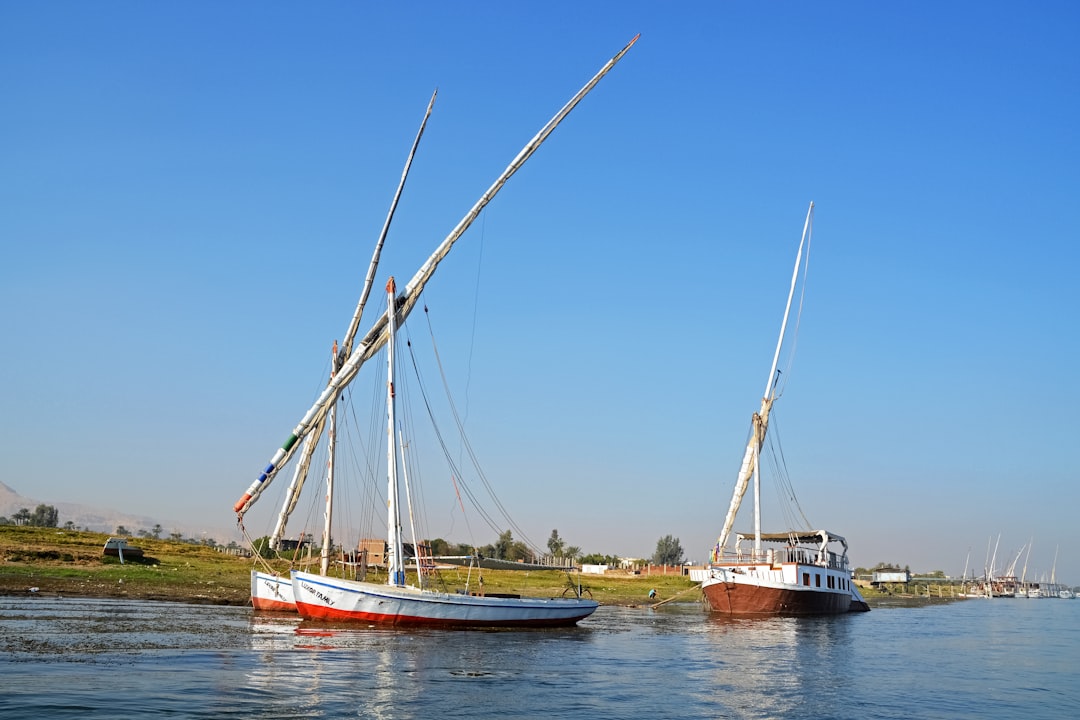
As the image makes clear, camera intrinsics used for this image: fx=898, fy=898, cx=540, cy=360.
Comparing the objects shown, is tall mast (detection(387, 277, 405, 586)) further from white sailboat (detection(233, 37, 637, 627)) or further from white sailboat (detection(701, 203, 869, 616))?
white sailboat (detection(701, 203, 869, 616))

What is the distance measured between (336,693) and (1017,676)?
32.9 meters

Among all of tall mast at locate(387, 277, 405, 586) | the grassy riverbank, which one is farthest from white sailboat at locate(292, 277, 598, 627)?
the grassy riverbank

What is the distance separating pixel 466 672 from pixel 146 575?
158 ft

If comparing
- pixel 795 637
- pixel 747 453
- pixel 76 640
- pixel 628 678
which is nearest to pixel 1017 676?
pixel 795 637

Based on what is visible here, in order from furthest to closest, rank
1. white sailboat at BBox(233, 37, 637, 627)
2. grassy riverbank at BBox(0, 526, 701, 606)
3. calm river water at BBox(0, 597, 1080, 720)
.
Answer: grassy riverbank at BBox(0, 526, 701, 606), white sailboat at BBox(233, 37, 637, 627), calm river water at BBox(0, 597, 1080, 720)

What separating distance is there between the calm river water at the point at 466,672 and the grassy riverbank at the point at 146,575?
25.9 ft

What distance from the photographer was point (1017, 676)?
4200 centimetres

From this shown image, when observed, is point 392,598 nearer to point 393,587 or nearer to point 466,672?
point 393,587

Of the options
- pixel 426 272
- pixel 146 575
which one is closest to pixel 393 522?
pixel 426 272

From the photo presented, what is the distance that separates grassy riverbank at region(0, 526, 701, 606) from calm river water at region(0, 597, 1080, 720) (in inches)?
311

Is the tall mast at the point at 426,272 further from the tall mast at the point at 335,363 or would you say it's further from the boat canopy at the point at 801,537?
the boat canopy at the point at 801,537

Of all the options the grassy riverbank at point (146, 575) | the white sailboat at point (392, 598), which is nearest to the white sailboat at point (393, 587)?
the white sailboat at point (392, 598)

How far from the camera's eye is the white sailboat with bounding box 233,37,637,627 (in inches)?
1799

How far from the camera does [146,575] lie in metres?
70.7
